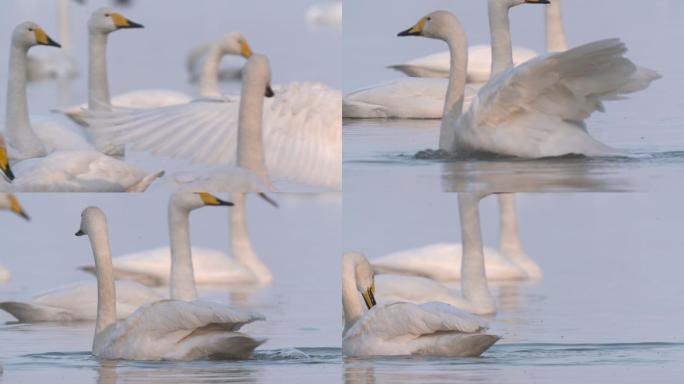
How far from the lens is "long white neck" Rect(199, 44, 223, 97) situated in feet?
41.0

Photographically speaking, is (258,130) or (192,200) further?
(192,200)

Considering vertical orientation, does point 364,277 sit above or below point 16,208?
below

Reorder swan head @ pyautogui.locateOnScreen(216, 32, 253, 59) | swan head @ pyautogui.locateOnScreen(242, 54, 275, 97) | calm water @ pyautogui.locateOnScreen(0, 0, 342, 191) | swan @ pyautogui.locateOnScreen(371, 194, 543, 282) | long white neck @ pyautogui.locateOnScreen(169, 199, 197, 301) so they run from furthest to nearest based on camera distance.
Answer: calm water @ pyautogui.locateOnScreen(0, 0, 342, 191)
swan head @ pyautogui.locateOnScreen(216, 32, 253, 59)
swan @ pyautogui.locateOnScreen(371, 194, 543, 282)
long white neck @ pyautogui.locateOnScreen(169, 199, 197, 301)
swan head @ pyautogui.locateOnScreen(242, 54, 275, 97)

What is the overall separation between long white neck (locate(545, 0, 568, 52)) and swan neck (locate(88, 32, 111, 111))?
242cm

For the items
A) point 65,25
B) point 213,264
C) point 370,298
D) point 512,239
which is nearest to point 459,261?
point 512,239

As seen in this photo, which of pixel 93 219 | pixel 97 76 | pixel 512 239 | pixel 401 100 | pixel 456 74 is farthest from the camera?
pixel 512 239

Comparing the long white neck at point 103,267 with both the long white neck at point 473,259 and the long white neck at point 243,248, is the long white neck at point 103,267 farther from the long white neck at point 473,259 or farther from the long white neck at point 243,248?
the long white neck at point 473,259

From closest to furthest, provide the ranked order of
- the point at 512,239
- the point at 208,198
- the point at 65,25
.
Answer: the point at 208,198 < the point at 512,239 < the point at 65,25

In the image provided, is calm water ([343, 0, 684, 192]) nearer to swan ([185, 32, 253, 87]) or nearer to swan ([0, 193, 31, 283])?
swan ([185, 32, 253, 87])

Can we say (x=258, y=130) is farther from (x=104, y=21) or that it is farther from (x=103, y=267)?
(x=104, y=21)

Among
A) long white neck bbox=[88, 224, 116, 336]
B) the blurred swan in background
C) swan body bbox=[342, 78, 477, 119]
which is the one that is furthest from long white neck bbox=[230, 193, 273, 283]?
the blurred swan in background

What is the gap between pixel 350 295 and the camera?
9.95 metres

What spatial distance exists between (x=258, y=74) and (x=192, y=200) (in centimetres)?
67

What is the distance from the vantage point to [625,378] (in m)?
8.42
